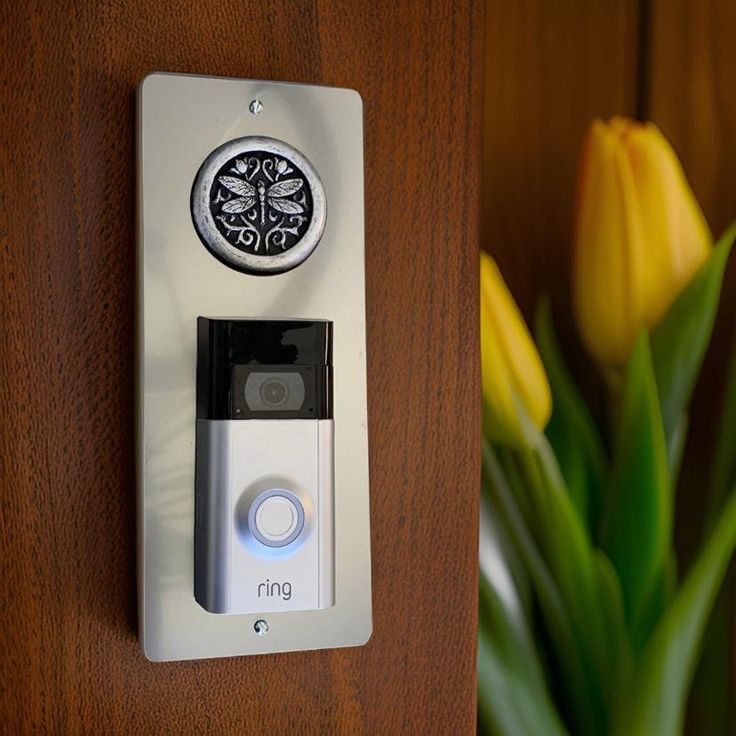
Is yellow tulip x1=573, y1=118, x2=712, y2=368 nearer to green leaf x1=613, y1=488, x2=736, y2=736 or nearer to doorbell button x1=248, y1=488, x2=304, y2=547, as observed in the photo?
green leaf x1=613, y1=488, x2=736, y2=736

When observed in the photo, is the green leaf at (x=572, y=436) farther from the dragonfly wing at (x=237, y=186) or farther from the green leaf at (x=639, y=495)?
the dragonfly wing at (x=237, y=186)

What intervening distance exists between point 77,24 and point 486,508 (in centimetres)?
38

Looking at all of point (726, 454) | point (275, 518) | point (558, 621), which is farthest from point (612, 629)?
point (275, 518)

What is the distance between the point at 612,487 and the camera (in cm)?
59

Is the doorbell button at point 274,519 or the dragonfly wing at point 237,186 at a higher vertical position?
the dragonfly wing at point 237,186

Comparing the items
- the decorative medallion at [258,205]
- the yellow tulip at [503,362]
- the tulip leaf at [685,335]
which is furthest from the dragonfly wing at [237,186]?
the tulip leaf at [685,335]

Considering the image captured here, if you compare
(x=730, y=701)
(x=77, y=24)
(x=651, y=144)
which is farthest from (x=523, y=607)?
(x=77, y=24)

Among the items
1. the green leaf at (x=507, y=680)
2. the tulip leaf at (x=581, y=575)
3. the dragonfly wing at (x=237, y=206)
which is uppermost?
the dragonfly wing at (x=237, y=206)

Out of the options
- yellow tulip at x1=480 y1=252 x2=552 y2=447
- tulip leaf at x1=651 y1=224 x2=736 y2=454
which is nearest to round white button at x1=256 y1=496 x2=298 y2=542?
yellow tulip at x1=480 y1=252 x2=552 y2=447

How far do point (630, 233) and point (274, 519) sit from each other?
36 centimetres

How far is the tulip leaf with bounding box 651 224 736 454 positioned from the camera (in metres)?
0.56

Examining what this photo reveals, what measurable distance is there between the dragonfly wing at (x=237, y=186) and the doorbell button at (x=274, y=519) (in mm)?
95

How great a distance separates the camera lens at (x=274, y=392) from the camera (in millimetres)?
299

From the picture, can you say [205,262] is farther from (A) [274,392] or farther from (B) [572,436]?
(B) [572,436]
